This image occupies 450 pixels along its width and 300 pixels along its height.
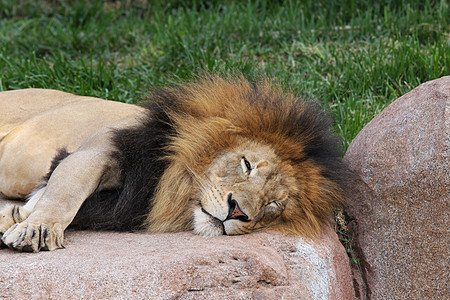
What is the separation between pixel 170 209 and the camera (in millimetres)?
2865

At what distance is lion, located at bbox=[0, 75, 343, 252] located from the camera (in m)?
2.63

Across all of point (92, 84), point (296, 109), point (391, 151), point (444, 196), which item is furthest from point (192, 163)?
point (92, 84)

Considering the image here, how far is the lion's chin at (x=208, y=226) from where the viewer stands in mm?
2641

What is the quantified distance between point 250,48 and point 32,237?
11.2 feet

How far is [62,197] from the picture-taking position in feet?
8.69

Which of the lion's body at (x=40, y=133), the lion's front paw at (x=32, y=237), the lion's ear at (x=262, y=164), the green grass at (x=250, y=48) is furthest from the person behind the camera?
the green grass at (x=250, y=48)

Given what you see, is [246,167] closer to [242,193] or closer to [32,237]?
[242,193]

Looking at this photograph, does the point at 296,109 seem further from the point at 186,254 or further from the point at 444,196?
the point at 186,254

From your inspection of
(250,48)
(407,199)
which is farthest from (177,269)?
(250,48)

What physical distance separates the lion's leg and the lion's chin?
503 millimetres

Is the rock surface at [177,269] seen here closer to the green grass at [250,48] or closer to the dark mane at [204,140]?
the dark mane at [204,140]

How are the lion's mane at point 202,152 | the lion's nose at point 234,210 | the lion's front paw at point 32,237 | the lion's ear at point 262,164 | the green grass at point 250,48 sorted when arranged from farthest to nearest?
the green grass at point 250,48, the lion's mane at point 202,152, the lion's ear at point 262,164, the lion's nose at point 234,210, the lion's front paw at point 32,237

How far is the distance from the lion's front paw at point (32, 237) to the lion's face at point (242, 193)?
1.90ft

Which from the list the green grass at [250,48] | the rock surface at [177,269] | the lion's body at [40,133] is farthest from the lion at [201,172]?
the green grass at [250,48]
